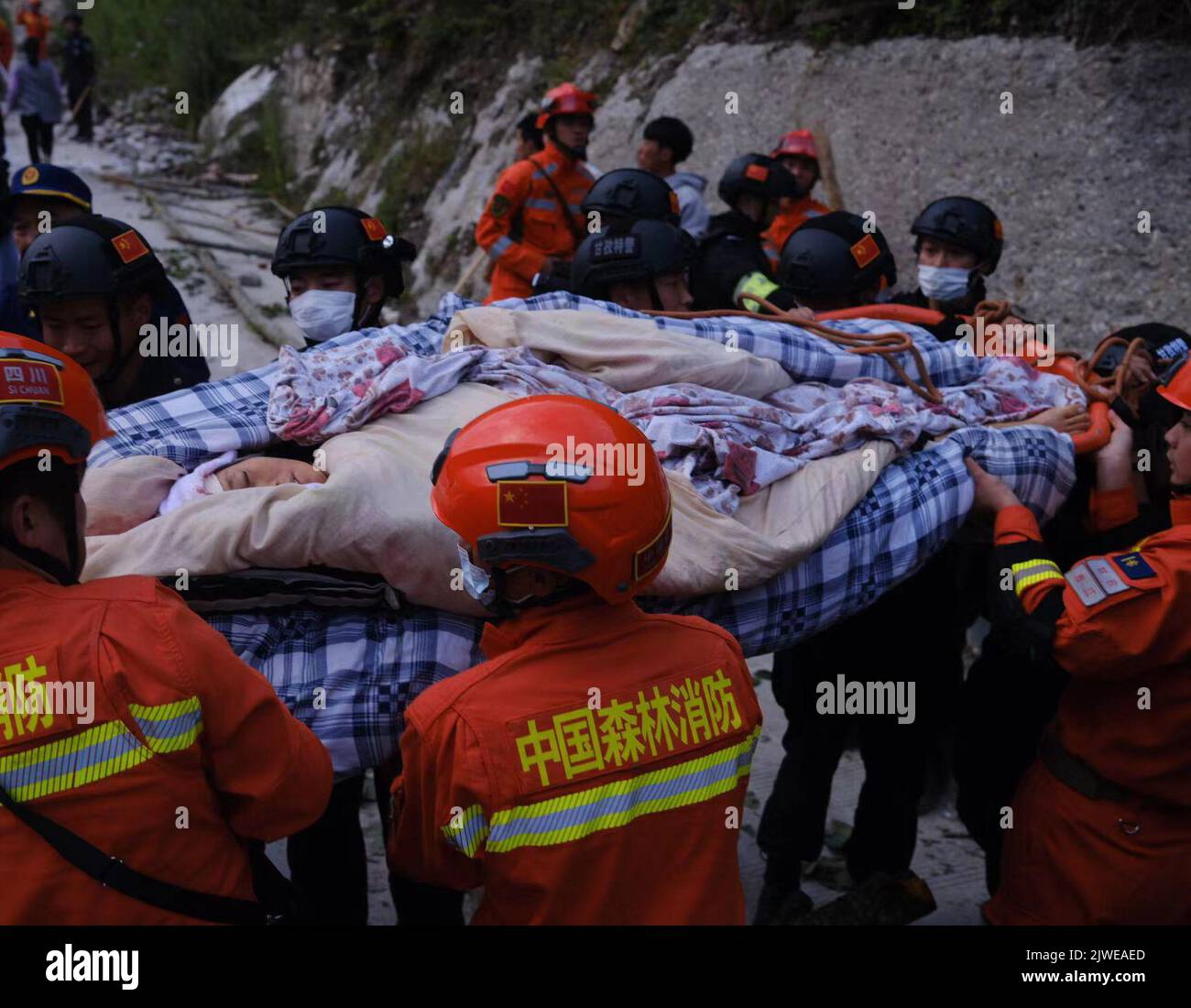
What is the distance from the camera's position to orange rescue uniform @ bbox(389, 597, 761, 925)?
1.75 metres

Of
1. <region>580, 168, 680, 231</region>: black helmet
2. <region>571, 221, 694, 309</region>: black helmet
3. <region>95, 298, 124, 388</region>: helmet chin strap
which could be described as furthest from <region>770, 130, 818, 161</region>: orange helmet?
<region>95, 298, 124, 388</region>: helmet chin strap

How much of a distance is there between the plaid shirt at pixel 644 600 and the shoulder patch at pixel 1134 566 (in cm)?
51

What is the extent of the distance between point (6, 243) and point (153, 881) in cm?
329

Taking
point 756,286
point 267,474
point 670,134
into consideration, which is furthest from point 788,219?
point 267,474

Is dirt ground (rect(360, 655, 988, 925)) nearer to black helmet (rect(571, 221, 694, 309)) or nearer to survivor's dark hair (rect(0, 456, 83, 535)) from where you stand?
black helmet (rect(571, 221, 694, 309))

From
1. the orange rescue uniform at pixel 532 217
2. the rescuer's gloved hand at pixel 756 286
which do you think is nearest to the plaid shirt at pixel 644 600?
the rescuer's gloved hand at pixel 756 286

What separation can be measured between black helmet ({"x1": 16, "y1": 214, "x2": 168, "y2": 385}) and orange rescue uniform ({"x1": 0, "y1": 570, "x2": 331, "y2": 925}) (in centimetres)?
135

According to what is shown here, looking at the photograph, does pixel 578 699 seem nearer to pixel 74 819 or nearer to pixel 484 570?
pixel 484 570

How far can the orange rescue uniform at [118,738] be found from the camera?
1.61 metres

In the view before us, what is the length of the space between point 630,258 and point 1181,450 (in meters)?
1.61

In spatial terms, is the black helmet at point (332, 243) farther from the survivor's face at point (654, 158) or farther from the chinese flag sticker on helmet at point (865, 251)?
the survivor's face at point (654, 158)

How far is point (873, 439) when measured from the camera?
9.37ft

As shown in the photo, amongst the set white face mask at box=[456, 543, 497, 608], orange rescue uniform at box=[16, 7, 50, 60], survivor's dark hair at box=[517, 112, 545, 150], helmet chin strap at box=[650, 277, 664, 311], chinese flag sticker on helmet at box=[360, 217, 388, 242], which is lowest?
white face mask at box=[456, 543, 497, 608]

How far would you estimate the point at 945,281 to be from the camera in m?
3.99
